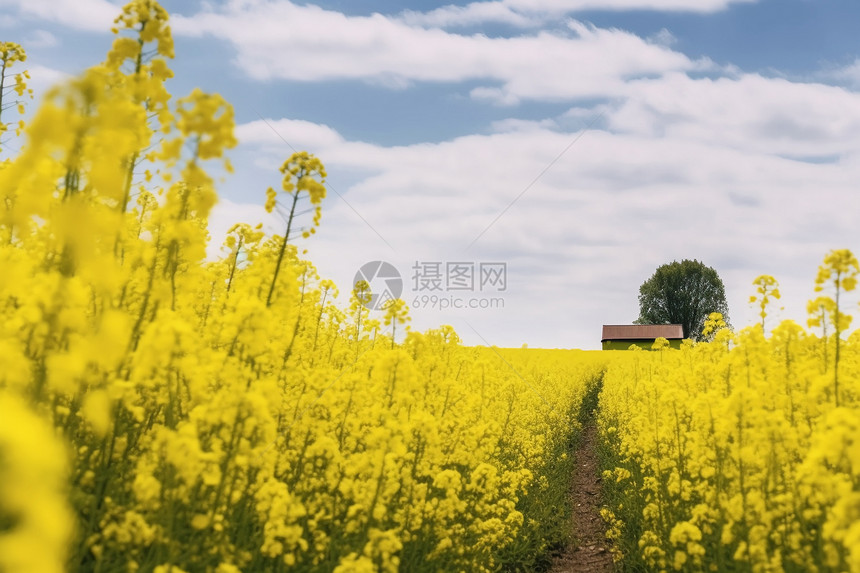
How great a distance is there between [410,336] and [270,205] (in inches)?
142

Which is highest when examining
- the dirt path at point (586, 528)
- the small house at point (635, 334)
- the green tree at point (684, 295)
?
the green tree at point (684, 295)

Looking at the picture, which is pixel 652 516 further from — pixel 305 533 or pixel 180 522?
pixel 180 522

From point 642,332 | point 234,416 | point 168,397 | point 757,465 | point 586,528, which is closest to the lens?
point 234,416

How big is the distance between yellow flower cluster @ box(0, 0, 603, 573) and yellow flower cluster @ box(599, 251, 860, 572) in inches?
72.8

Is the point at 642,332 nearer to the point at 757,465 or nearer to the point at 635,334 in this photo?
the point at 635,334

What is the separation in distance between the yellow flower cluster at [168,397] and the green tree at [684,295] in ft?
207

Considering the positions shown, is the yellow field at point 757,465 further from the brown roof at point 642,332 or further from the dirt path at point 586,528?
the brown roof at point 642,332

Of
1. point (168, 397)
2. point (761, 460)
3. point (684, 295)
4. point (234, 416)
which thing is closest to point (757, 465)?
point (761, 460)

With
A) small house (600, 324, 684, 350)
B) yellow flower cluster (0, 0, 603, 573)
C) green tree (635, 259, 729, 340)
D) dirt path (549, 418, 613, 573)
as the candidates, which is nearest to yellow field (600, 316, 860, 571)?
dirt path (549, 418, 613, 573)

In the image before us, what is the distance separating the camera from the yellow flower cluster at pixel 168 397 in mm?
2455

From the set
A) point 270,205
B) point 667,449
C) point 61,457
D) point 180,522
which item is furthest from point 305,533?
point 667,449

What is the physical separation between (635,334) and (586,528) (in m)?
50.4

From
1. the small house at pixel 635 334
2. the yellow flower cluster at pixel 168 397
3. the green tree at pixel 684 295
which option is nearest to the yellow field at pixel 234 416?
the yellow flower cluster at pixel 168 397

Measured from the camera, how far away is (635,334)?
57.4m
